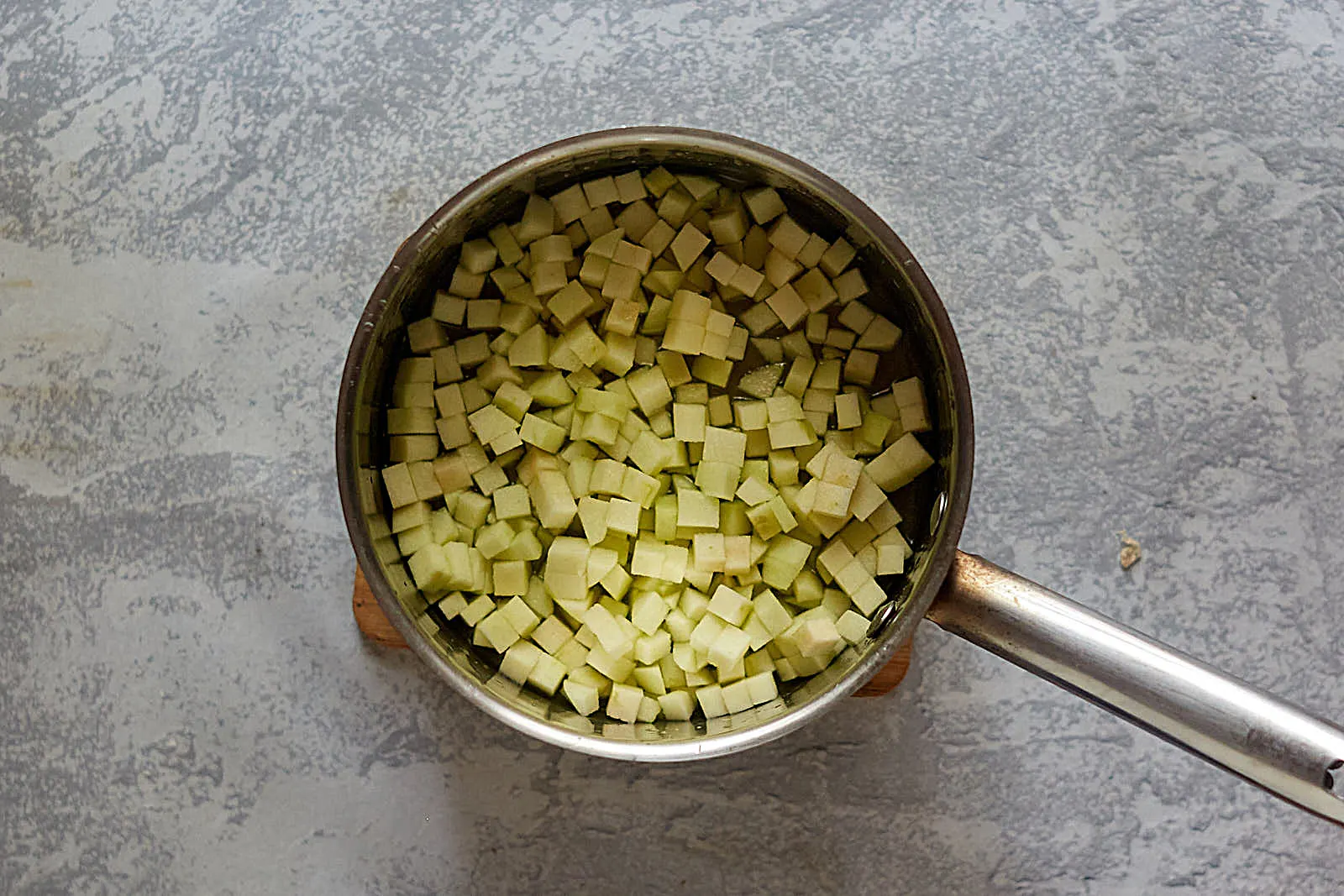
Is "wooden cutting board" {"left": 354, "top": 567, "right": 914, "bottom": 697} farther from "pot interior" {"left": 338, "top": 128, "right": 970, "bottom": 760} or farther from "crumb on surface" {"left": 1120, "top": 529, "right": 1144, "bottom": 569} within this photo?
"crumb on surface" {"left": 1120, "top": 529, "right": 1144, "bottom": 569}

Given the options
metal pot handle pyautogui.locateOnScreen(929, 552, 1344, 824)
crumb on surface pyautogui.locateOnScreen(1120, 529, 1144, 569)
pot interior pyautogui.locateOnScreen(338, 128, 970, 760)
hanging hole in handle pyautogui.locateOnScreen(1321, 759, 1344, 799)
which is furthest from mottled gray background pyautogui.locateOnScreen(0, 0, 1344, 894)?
hanging hole in handle pyautogui.locateOnScreen(1321, 759, 1344, 799)

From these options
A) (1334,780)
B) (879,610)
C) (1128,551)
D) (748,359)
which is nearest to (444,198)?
(748,359)

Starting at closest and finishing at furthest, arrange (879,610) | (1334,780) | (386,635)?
(1334,780) → (879,610) → (386,635)

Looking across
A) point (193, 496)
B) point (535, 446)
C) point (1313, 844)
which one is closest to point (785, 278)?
point (535, 446)

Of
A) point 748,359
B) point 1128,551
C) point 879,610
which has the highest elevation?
point 748,359

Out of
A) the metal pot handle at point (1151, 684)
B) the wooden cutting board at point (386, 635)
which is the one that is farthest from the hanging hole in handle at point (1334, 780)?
the wooden cutting board at point (386, 635)

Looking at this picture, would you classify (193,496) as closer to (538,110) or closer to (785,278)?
(538,110)

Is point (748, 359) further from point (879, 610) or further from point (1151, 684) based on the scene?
point (1151, 684)
